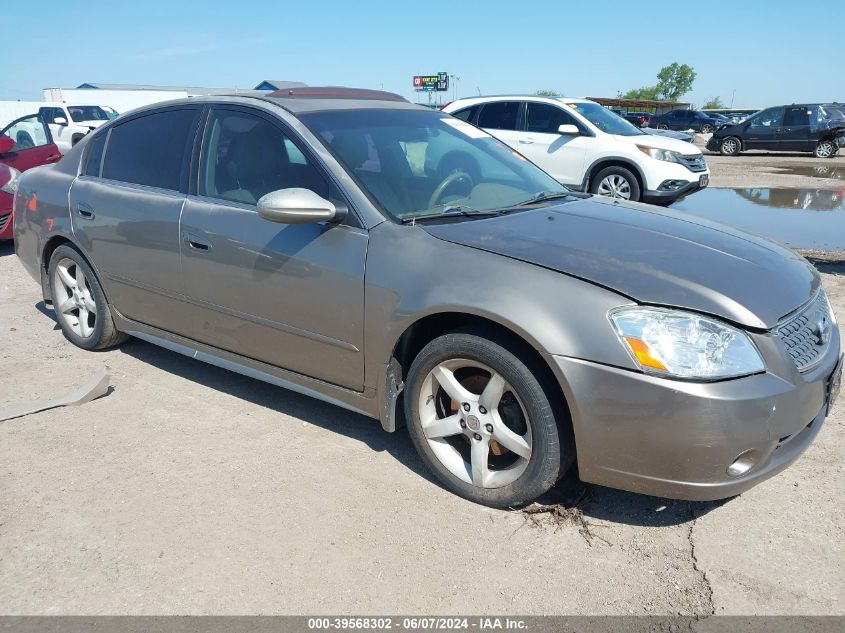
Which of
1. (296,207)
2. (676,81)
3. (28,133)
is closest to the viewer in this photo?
(296,207)

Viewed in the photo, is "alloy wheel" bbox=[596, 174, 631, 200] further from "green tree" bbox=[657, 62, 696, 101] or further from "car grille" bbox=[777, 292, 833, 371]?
"green tree" bbox=[657, 62, 696, 101]

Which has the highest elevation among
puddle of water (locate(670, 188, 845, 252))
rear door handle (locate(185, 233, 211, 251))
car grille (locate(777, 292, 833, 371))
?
rear door handle (locate(185, 233, 211, 251))

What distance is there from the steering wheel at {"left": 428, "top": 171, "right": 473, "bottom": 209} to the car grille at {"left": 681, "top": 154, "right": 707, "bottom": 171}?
7679mm

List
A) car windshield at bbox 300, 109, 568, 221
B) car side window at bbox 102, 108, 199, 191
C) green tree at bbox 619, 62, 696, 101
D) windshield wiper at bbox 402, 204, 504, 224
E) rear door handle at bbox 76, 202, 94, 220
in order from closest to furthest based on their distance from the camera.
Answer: windshield wiper at bbox 402, 204, 504, 224, car windshield at bbox 300, 109, 568, 221, car side window at bbox 102, 108, 199, 191, rear door handle at bbox 76, 202, 94, 220, green tree at bbox 619, 62, 696, 101

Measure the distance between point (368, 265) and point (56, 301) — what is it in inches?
117

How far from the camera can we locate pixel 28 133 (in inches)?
461

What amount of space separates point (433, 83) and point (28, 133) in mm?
65672

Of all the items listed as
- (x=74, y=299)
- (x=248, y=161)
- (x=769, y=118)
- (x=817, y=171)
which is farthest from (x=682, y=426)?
(x=769, y=118)

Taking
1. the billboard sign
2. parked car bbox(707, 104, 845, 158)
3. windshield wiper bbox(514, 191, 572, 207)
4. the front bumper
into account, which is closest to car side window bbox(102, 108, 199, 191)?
windshield wiper bbox(514, 191, 572, 207)

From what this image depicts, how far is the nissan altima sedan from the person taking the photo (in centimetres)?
250

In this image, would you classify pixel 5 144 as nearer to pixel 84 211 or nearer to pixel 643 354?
pixel 84 211

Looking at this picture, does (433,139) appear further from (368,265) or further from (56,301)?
(56,301)

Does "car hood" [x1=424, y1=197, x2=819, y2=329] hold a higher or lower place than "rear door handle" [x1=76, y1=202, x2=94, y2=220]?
higher

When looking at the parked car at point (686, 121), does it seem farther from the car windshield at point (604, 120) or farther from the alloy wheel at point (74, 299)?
the alloy wheel at point (74, 299)
